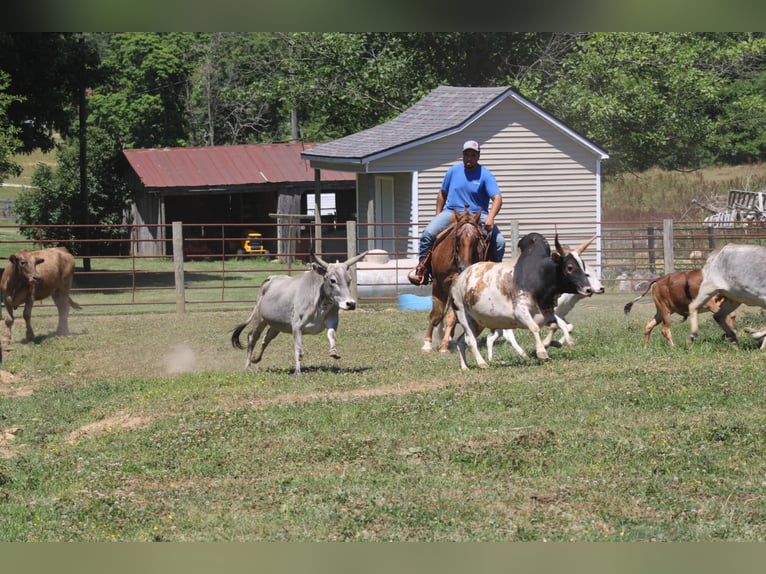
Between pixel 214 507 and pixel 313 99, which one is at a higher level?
pixel 313 99

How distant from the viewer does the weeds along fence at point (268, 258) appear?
2491cm

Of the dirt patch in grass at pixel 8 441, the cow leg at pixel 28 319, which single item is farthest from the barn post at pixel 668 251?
the dirt patch in grass at pixel 8 441

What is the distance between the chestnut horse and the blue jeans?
144 mm

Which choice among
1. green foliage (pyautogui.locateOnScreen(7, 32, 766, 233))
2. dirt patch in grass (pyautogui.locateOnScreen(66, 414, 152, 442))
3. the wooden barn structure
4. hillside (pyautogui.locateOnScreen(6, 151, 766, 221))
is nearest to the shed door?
green foliage (pyautogui.locateOnScreen(7, 32, 766, 233))

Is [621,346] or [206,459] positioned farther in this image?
[621,346]

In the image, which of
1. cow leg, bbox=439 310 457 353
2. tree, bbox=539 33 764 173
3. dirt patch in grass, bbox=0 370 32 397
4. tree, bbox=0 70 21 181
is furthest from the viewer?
tree, bbox=539 33 764 173

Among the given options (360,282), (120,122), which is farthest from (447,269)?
(120,122)

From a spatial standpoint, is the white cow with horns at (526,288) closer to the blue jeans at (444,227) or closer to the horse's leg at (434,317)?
the blue jeans at (444,227)

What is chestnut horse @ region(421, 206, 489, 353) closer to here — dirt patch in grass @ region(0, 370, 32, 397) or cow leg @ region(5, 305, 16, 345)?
dirt patch in grass @ region(0, 370, 32, 397)

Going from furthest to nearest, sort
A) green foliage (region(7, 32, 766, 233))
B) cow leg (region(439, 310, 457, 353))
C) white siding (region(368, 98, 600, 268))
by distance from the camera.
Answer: green foliage (region(7, 32, 766, 233)), white siding (region(368, 98, 600, 268)), cow leg (region(439, 310, 457, 353))

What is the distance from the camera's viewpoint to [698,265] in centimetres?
2881

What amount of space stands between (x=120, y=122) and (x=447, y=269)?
136 feet

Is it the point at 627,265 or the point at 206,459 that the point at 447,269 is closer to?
the point at 206,459

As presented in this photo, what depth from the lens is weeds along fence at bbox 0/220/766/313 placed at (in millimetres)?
24906
